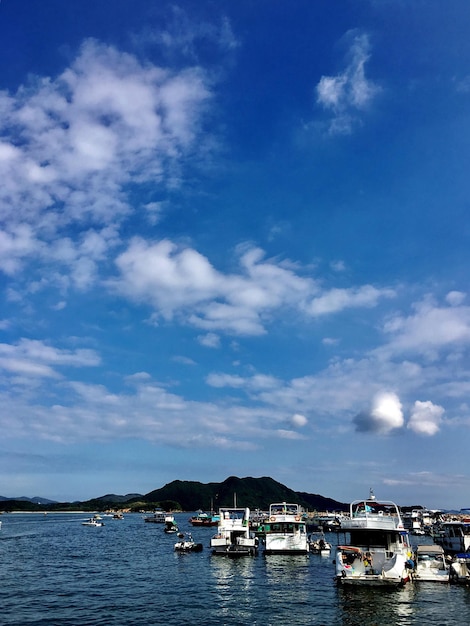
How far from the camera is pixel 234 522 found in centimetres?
7638

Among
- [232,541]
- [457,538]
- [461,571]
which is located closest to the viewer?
[461,571]

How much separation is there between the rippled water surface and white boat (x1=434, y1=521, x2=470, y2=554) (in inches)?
964

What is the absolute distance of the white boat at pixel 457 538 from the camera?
3009 inches

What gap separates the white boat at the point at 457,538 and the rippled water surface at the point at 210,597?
80.4ft

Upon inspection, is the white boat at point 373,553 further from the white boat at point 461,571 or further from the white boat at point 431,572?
the white boat at point 461,571

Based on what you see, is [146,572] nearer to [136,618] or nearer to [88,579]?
[88,579]

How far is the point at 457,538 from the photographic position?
79.1 metres

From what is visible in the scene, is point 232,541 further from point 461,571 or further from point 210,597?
point 461,571

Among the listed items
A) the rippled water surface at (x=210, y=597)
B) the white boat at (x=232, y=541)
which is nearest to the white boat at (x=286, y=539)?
the white boat at (x=232, y=541)

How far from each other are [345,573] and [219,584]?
1406 centimetres

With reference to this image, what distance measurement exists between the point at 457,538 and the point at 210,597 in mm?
51774

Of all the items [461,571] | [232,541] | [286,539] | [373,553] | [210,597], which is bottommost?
[210,597]

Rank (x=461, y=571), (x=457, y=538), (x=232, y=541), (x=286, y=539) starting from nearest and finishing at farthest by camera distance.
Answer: (x=461, y=571) < (x=286, y=539) < (x=232, y=541) < (x=457, y=538)

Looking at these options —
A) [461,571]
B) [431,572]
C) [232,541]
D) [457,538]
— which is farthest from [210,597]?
[457,538]
